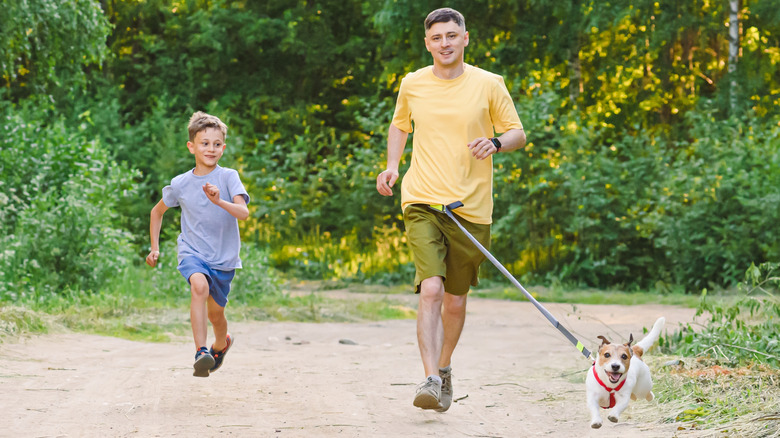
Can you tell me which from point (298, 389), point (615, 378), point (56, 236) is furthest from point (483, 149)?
point (56, 236)

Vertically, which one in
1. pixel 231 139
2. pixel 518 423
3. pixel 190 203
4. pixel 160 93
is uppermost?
pixel 160 93

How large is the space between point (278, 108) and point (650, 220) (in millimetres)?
12877

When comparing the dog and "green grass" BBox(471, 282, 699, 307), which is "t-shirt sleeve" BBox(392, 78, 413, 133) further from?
"green grass" BBox(471, 282, 699, 307)

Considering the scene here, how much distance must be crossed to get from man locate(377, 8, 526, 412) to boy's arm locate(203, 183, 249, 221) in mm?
805

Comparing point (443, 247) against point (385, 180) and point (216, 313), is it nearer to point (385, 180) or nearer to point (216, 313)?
point (385, 180)

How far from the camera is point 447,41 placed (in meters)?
5.67

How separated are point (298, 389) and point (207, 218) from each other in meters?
1.45

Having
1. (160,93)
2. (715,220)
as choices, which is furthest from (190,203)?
(160,93)

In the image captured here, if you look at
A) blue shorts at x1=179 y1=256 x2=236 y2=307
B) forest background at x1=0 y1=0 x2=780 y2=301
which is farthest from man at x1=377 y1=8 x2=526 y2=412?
forest background at x1=0 y1=0 x2=780 y2=301

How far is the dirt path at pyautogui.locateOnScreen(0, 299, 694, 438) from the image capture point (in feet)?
17.9

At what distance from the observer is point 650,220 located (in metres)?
15.4

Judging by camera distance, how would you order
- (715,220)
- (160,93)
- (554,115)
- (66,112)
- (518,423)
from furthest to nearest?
1. (160,93)
2. (66,112)
3. (554,115)
4. (715,220)
5. (518,423)

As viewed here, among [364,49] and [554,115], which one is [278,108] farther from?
[554,115]

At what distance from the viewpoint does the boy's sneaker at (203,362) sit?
5.75 meters
